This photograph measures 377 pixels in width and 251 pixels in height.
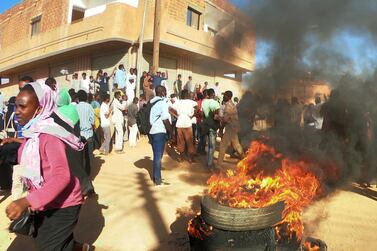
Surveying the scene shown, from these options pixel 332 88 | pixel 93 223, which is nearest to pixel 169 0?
pixel 332 88

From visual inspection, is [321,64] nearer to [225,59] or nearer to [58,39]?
[225,59]

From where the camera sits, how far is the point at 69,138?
8.82ft

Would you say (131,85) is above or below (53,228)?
above

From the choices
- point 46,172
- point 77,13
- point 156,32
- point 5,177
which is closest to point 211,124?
point 5,177

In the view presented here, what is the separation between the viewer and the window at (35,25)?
22.7 m

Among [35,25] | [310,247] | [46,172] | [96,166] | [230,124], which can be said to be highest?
[35,25]

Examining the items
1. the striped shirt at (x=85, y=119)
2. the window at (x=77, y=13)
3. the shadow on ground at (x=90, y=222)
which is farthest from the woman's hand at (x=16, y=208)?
the window at (x=77, y=13)

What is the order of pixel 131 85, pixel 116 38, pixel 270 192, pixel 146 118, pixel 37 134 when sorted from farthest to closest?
1. pixel 116 38
2. pixel 131 85
3. pixel 146 118
4. pixel 270 192
5. pixel 37 134

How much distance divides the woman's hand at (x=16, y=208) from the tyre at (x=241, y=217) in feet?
5.63

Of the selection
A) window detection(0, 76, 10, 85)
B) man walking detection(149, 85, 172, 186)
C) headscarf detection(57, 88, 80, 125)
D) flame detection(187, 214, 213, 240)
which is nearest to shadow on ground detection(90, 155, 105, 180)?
man walking detection(149, 85, 172, 186)

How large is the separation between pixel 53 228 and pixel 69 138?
69 centimetres

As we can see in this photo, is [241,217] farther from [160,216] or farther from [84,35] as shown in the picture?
[84,35]

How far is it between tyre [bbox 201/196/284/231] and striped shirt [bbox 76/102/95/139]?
14.7ft

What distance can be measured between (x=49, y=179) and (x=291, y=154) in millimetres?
4868
